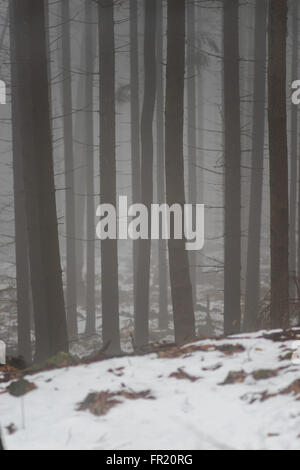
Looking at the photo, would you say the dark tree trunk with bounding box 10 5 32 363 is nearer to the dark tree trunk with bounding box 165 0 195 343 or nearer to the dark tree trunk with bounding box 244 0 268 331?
the dark tree trunk with bounding box 165 0 195 343

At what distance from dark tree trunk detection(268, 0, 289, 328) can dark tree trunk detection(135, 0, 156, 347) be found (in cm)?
506

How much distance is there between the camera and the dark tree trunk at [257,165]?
1434 cm

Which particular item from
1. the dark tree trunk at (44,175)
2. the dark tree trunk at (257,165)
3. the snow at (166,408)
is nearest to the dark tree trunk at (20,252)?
the dark tree trunk at (44,175)

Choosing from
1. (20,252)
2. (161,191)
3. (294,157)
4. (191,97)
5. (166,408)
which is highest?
(191,97)

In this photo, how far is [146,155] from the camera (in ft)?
42.2

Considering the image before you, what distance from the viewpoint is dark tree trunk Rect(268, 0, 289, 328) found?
7598 mm

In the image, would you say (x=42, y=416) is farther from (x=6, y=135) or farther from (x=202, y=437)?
(x=6, y=135)

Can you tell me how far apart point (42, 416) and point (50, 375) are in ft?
3.71

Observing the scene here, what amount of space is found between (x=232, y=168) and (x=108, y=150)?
2.98m

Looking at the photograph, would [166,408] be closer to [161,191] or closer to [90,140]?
[90,140]

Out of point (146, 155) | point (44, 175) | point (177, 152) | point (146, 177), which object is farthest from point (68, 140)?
point (177, 152)

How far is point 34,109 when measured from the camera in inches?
319

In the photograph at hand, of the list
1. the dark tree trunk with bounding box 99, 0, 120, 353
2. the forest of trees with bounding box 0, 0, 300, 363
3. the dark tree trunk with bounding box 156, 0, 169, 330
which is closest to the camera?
the forest of trees with bounding box 0, 0, 300, 363

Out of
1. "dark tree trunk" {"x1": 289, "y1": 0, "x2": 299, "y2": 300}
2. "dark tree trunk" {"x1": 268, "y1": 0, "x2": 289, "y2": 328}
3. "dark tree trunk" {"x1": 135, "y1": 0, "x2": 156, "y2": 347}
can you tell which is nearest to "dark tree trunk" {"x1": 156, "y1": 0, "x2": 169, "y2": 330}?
"dark tree trunk" {"x1": 135, "y1": 0, "x2": 156, "y2": 347}
